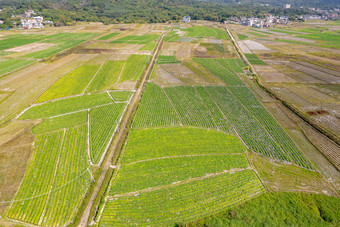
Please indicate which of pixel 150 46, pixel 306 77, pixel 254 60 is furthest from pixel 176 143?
pixel 150 46

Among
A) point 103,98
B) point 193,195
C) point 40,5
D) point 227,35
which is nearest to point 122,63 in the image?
point 103,98

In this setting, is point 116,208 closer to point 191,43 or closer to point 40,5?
point 191,43

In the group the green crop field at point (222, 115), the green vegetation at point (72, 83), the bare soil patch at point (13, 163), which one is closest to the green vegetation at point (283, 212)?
the green crop field at point (222, 115)

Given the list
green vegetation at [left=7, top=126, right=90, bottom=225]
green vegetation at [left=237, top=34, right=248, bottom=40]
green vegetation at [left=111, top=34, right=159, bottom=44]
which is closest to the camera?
green vegetation at [left=7, top=126, right=90, bottom=225]

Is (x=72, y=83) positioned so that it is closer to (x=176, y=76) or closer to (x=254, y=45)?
(x=176, y=76)

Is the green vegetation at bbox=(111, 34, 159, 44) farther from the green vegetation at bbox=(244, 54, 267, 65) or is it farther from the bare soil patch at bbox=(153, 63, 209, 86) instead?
the green vegetation at bbox=(244, 54, 267, 65)

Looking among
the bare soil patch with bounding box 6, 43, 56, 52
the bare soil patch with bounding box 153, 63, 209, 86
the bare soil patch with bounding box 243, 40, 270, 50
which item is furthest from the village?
the bare soil patch with bounding box 243, 40, 270, 50
